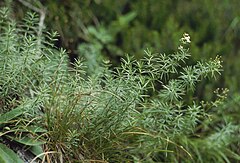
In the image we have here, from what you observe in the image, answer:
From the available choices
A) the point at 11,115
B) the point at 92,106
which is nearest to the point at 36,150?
the point at 11,115

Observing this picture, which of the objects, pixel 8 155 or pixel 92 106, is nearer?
pixel 8 155

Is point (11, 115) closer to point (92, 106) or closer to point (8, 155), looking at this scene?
point (8, 155)

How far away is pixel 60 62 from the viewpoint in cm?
198

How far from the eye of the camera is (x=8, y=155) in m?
1.84

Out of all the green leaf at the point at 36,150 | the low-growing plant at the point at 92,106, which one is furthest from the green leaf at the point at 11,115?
the green leaf at the point at 36,150

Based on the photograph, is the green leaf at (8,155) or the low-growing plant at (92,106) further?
the low-growing plant at (92,106)

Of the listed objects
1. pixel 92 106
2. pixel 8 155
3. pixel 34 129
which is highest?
pixel 92 106

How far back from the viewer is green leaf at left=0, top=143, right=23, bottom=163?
182 centimetres

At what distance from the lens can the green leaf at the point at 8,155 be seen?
182 cm

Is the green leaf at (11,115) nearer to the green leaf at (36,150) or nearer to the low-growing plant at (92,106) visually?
the low-growing plant at (92,106)

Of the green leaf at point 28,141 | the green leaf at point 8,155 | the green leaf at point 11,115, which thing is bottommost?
the green leaf at point 8,155

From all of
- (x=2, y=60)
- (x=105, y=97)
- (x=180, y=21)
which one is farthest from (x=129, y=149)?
(x=180, y=21)

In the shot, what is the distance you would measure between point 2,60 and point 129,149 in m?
0.63

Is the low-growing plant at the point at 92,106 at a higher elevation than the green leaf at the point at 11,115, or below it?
higher
